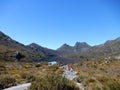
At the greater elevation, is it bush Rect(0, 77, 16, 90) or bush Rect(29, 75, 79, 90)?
bush Rect(0, 77, 16, 90)

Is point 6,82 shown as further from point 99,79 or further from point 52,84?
point 52,84

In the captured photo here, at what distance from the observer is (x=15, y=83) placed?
23.6 meters

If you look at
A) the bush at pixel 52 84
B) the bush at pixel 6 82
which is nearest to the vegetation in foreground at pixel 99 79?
the bush at pixel 52 84

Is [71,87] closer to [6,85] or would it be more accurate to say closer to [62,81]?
[62,81]

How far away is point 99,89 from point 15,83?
1112 cm

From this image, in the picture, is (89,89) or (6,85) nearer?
(89,89)

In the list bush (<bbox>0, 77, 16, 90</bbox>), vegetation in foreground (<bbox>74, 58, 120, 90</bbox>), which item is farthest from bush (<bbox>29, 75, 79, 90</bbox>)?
bush (<bbox>0, 77, 16, 90</bbox>)

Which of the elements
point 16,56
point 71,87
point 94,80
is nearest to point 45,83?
point 71,87

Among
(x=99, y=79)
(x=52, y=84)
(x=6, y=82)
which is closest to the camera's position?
(x=52, y=84)

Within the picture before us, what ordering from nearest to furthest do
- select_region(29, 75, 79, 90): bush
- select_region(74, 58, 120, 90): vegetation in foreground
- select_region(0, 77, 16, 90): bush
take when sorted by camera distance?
1. select_region(74, 58, 120, 90): vegetation in foreground
2. select_region(29, 75, 79, 90): bush
3. select_region(0, 77, 16, 90): bush

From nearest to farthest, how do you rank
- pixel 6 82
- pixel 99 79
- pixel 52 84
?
pixel 52 84, pixel 99 79, pixel 6 82

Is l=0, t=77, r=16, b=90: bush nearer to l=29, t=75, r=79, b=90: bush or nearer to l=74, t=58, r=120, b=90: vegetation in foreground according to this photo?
l=74, t=58, r=120, b=90: vegetation in foreground

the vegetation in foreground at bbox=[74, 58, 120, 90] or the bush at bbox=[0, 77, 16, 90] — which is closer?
the vegetation in foreground at bbox=[74, 58, 120, 90]

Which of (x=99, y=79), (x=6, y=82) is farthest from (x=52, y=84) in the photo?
(x=6, y=82)
